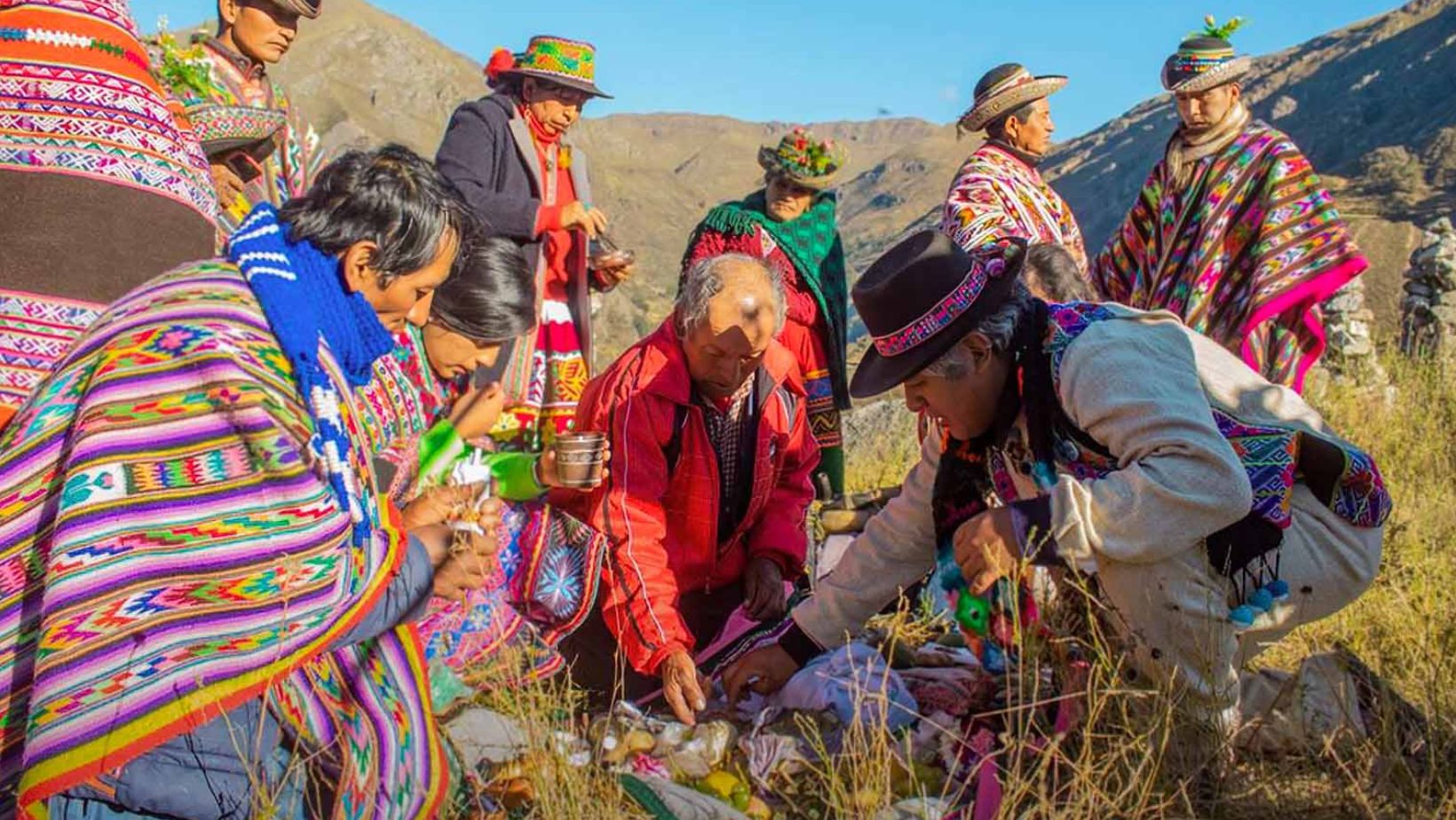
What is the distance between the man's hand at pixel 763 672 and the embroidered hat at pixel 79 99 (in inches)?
75.6

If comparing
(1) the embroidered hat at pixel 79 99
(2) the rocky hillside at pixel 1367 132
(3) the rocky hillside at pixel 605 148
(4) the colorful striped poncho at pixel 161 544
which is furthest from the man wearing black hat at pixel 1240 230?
(3) the rocky hillside at pixel 605 148

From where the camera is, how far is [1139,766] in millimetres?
1916

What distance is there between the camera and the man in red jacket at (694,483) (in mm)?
3168

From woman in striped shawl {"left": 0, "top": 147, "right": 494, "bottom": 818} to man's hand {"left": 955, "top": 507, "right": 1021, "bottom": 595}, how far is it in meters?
1.16

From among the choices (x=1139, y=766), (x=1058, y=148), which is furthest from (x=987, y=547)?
(x=1058, y=148)

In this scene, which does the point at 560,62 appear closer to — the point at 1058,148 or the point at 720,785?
the point at 720,785

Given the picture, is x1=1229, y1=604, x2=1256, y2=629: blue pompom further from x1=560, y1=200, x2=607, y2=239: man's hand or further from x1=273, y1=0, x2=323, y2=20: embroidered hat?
x1=273, y1=0, x2=323, y2=20: embroidered hat

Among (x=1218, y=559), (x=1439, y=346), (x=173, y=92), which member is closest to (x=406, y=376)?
(x=173, y=92)

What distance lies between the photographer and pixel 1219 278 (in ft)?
14.3

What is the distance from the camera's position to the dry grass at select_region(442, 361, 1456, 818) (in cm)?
205

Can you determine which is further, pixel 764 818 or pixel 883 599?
pixel 883 599

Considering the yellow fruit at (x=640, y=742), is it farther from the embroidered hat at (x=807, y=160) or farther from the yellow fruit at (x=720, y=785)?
the embroidered hat at (x=807, y=160)

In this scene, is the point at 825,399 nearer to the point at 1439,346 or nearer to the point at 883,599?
the point at 883,599

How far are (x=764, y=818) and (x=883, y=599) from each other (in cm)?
67
